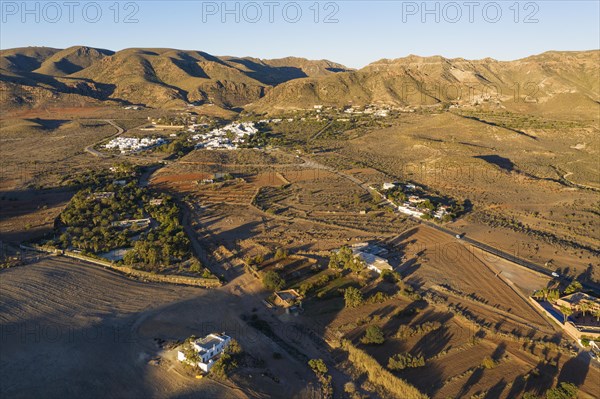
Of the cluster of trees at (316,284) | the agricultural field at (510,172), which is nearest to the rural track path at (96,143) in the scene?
the agricultural field at (510,172)

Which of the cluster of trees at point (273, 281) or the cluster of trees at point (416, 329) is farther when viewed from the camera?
the cluster of trees at point (273, 281)

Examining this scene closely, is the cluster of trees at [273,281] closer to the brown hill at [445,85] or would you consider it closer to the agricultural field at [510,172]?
the agricultural field at [510,172]

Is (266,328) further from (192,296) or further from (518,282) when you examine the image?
(518,282)

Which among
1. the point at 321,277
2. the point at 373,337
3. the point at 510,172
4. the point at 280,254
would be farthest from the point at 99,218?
the point at 510,172

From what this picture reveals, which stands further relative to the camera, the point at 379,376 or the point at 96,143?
the point at 96,143

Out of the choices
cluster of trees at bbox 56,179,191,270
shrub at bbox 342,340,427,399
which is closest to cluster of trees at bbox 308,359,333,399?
shrub at bbox 342,340,427,399

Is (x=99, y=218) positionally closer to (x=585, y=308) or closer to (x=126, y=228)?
(x=126, y=228)

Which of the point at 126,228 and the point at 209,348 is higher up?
the point at 126,228
